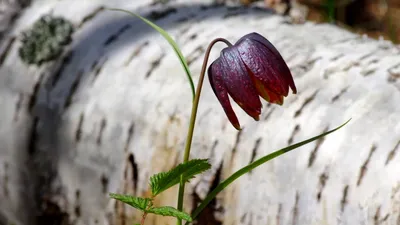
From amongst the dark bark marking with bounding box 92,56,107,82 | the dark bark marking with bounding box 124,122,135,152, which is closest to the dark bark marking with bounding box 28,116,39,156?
the dark bark marking with bounding box 92,56,107,82

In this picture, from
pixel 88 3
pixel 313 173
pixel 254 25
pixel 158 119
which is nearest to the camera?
pixel 313 173

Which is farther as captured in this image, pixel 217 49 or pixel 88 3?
pixel 88 3

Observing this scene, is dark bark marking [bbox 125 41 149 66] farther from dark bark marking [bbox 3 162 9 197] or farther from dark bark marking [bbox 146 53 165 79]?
dark bark marking [bbox 3 162 9 197]

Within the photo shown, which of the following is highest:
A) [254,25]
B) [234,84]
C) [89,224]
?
[234,84]

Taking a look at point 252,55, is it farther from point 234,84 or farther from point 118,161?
point 118,161

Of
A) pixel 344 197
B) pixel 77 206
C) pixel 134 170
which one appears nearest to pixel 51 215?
pixel 77 206

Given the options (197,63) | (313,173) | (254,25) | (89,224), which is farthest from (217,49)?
(89,224)

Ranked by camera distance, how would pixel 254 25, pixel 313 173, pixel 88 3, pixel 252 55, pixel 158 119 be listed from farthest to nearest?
1. pixel 88 3
2. pixel 254 25
3. pixel 158 119
4. pixel 313 173
5. pixel 252 55

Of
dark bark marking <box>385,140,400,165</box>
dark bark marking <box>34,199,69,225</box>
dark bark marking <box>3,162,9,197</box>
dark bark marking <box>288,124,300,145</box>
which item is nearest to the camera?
dark bark marking <box>385,140,400,165</box>

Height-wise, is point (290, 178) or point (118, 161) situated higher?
point (290, 178)
